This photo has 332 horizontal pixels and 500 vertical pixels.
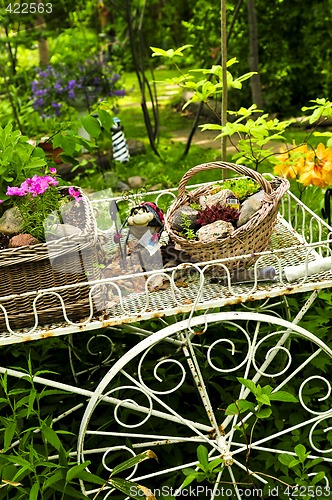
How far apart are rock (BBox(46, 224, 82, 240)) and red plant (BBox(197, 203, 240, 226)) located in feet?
1.30

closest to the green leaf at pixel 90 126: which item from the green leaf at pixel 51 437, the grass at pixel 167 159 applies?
the green leaf at pixel 51 437

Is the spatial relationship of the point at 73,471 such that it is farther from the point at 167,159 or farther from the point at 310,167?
the point at 167,159

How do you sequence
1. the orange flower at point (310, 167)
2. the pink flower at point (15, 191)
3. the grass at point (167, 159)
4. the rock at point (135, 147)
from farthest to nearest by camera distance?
the rock at point (135, 147) < the grass at point (167, 159) < the orange flower at point (310, 167) < the pink flower at point (15, 191)

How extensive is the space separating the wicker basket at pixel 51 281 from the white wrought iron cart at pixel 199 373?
3 cm

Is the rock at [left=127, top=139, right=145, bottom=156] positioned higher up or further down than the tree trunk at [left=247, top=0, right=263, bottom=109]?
further down

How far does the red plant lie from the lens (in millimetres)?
2062

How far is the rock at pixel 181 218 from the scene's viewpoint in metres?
2.09

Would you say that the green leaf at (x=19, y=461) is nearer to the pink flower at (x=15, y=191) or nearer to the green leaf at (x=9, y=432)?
→ the green leaf at (x=9, y=432)

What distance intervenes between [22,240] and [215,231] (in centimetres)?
56

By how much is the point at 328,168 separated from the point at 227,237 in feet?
2.39

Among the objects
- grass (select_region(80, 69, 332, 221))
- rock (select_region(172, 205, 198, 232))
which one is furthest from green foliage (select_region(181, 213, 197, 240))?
grass (select_region(80, 69, 332, 221))

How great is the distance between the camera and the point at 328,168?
250 cm

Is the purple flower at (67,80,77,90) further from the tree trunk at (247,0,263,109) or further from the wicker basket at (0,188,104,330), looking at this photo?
the wicker basket at (0,188,104,330)

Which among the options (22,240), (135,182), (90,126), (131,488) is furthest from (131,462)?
(135,182)
